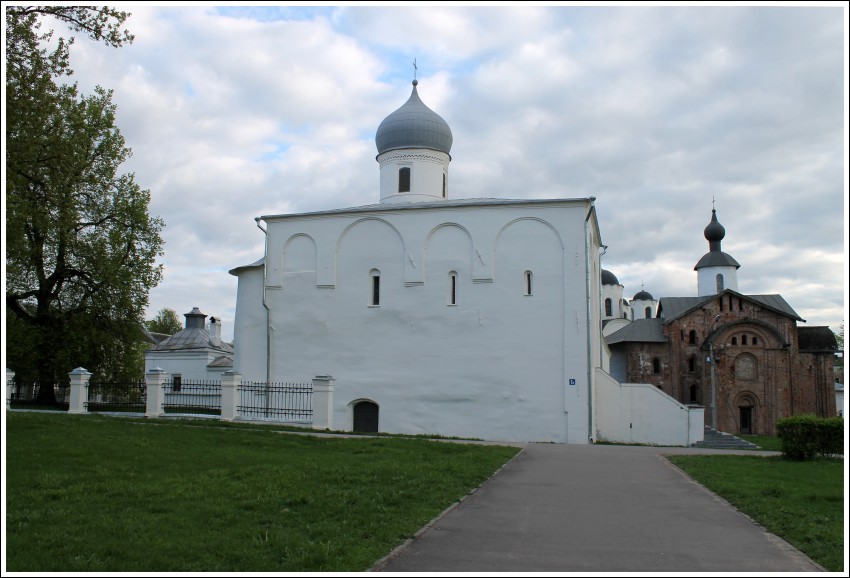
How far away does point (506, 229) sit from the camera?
22344 millimetres

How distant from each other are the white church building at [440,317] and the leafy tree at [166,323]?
39.2 metres

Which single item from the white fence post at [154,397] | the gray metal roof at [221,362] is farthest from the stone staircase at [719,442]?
the gray metal roof at [221,362]

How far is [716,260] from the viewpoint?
47312mm

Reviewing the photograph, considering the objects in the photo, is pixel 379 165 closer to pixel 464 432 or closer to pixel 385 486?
pixel 464 432

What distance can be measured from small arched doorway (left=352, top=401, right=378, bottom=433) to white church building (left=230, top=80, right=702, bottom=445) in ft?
0.15

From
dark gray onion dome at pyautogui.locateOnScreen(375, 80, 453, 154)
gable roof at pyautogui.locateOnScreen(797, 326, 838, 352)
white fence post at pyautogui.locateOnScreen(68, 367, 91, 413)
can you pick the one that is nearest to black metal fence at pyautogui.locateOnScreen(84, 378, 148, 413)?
white fence post at pyautogui.locateOnScreen(68, 367, 91, 413)

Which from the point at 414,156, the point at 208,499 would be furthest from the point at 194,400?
the point at 208,499

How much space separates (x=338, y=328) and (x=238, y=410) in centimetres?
458

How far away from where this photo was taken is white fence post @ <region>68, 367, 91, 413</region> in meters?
19.0

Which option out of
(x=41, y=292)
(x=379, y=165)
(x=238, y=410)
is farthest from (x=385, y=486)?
(x=379, y=165)

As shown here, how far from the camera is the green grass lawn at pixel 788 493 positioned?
20.1ft

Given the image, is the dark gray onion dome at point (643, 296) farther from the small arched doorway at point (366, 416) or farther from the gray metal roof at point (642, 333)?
the small arched doorway at point (366, 416)

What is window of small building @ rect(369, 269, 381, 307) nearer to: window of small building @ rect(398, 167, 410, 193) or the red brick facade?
window of small building @ rect(398, 167, 410, 193)

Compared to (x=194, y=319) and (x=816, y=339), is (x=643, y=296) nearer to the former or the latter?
(x=816, y=339)
